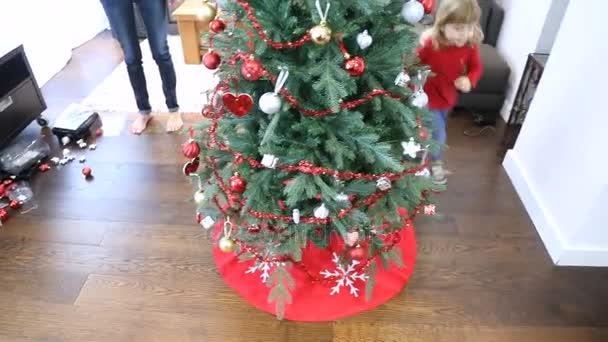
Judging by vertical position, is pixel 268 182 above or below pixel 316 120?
below

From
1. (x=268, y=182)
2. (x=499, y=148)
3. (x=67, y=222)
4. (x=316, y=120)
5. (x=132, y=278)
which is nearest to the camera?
(x=316, y=120)

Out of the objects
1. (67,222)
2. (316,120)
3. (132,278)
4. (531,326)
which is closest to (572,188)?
(531,326)

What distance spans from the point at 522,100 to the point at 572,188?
0.74 metres

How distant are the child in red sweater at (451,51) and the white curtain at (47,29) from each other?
7.66 ft

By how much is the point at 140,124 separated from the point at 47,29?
113cm

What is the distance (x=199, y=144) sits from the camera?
153cm

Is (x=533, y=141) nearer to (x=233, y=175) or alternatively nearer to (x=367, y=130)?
(x=367, y=130)

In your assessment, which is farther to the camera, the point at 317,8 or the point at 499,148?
the point at 499,148

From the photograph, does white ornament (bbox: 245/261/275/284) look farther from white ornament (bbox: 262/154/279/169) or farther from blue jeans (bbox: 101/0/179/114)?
blue jeans (bbox: 101/0/179/114)

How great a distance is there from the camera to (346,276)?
5.61 feet

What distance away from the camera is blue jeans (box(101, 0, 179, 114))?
2.14 meters

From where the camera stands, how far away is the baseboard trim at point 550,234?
1757 millimetres

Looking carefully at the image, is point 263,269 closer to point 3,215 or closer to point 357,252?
point 357,252

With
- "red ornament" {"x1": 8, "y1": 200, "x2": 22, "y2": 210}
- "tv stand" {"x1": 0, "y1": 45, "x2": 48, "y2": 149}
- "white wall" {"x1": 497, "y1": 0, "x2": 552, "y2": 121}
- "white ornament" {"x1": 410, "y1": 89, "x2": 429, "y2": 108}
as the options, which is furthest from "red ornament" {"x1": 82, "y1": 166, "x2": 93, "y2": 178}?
"white wall" {"x1": 497, "y1": 0, "x2": 552, "y2": 121}
